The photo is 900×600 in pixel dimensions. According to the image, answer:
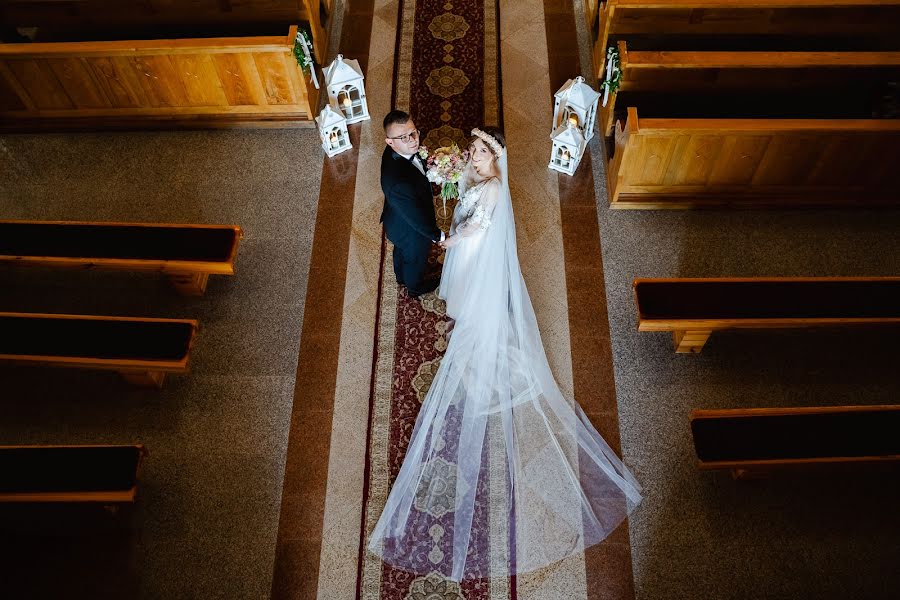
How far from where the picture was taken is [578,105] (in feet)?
16.7

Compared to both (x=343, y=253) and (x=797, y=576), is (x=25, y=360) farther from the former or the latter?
(x=797, y=576)

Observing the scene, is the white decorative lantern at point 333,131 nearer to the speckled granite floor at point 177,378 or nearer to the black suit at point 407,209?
the speckled granite floor at point 177,378

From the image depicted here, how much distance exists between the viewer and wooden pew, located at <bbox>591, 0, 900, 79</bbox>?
498 cm

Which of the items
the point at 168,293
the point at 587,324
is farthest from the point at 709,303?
the point at 168,293

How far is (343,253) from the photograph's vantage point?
5.01 metres

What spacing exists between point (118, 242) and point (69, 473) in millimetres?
1513

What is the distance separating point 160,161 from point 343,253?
6.15 feet

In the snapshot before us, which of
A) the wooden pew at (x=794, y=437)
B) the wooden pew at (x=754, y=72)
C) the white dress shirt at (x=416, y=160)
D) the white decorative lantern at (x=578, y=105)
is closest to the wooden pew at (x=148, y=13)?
the white decorative lantern at (x=578, y=105)

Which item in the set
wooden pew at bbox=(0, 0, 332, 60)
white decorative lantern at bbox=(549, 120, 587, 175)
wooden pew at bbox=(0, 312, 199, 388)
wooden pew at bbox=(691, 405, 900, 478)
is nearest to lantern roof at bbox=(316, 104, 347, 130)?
wooden pew at bbox=(0, 0, 332, 60)

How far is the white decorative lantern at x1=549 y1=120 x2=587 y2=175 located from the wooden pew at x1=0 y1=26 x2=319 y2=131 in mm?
2048

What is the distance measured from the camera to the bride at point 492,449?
380cm

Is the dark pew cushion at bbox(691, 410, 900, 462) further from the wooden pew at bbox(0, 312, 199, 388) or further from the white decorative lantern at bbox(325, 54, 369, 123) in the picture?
the white decorative lantern at bbox(325, 54, 369, 123)

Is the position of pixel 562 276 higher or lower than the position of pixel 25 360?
higher

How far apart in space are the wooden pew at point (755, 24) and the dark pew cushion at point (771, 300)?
86.4 inches
